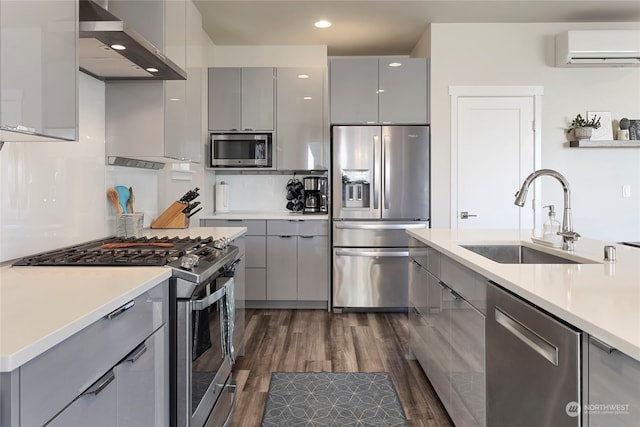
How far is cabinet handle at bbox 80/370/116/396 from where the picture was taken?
0.99 m

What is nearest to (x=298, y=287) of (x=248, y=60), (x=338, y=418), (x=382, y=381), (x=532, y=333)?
(x=382, y=381)

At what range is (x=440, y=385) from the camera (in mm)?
2234

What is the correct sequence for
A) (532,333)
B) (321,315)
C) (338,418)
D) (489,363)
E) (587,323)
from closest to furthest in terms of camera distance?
(587,323)
(532,333)
(489,363)
(338,418)
(321,315)

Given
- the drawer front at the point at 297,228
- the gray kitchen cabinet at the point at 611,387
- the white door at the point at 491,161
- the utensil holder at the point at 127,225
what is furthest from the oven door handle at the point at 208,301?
the white door at the point at 491,161

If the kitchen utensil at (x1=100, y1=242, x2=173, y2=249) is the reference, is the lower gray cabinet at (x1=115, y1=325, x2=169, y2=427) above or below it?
below

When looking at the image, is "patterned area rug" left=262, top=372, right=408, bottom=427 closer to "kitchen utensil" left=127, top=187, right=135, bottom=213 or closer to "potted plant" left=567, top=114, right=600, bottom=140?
"kitchen utensil" left=127, top=187, right=135, bottom=213

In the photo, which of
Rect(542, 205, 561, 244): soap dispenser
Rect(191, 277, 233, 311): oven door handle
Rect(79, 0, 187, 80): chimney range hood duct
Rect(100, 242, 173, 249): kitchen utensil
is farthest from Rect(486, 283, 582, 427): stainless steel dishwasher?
Rect(79, 0, 187, 80): chimney range hood duct

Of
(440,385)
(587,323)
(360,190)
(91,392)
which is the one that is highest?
(360,190)

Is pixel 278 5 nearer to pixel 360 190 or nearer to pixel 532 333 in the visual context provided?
pixel 360 190

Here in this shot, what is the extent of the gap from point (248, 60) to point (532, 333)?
4202 mm

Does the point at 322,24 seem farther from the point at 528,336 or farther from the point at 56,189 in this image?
the point at 528,336

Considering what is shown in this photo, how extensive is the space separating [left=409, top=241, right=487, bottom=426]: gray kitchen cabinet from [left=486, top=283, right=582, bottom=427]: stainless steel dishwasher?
123mm

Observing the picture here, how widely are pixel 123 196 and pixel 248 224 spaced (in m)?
1.68

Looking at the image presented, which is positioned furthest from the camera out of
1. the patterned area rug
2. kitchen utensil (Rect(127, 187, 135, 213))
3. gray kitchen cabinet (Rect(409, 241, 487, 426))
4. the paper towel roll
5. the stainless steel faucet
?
the paper towel roll
